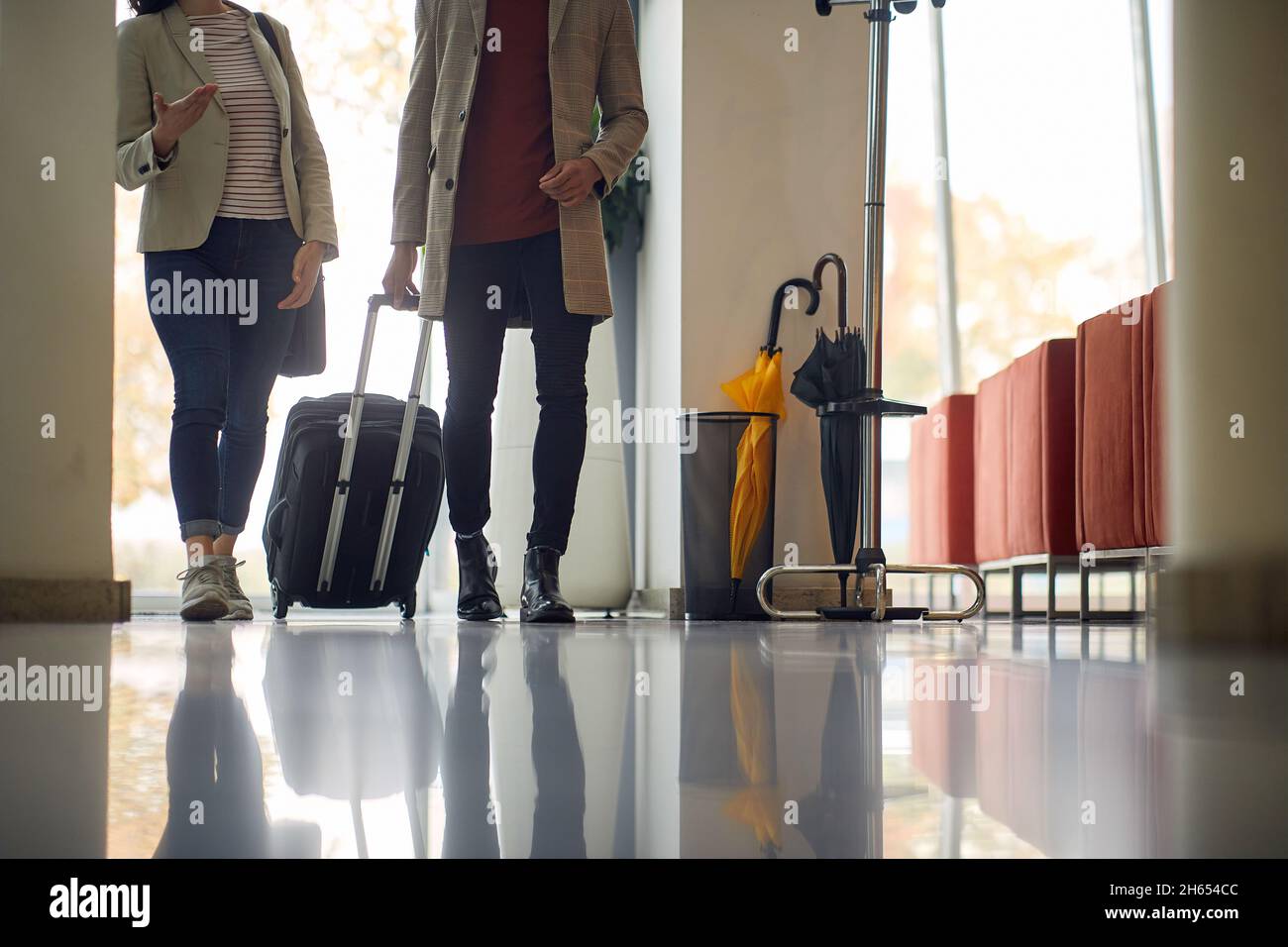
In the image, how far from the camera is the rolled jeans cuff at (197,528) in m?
2.54

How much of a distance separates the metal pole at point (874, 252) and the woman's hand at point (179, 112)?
5.05ft

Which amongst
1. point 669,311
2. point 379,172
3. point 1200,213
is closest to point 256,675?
point 1200,213

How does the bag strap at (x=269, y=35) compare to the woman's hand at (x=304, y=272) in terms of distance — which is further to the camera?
the bag strap at (x=269, y=35)

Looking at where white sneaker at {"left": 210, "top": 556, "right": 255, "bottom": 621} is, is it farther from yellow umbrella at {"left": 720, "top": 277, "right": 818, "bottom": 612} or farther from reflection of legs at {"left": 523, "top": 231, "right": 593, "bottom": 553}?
yellow umbrella at {"left": 720, "top": 277, "right": 818, "bottom": 612}

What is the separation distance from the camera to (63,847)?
15.9 inches

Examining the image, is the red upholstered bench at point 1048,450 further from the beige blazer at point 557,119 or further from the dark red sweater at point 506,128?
the dark red sweater at point 506,128

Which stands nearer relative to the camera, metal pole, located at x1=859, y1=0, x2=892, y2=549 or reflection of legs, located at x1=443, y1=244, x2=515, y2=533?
reflection of legs, located at x1=443, y1=244, x2=515, y2=533

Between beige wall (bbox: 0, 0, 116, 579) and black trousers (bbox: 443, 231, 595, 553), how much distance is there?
1.16 metres

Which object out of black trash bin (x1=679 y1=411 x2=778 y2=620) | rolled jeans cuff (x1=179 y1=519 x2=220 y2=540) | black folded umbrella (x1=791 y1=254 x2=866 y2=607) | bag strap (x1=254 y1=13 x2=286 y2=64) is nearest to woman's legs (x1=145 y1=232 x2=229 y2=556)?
rolled jeans cuff (x1=179 y1=519 x2=220 y2=540)

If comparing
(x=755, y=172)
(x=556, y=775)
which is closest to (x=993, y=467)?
(x=755, y=172)

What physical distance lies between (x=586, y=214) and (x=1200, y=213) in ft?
4.35

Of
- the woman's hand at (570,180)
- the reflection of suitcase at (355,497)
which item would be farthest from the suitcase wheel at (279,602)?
the woman's hand at (570,180)

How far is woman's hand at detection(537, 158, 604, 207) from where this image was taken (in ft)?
7.95

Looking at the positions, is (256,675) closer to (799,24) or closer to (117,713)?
(117,713)
